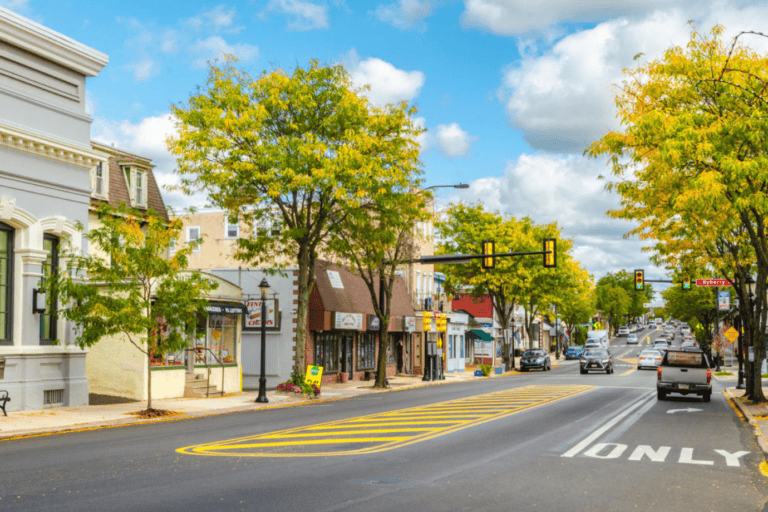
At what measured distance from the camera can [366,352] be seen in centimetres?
4475

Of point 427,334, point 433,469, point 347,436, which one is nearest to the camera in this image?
point 433,469

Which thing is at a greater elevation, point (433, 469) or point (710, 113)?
point (710, 113)

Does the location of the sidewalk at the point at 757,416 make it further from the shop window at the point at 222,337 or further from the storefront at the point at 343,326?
the shop window at the point at 222,337

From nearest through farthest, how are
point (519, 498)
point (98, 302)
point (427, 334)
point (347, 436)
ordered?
point (519, 498) → point (347, 436) → point (98, 302) → point (427, 334)

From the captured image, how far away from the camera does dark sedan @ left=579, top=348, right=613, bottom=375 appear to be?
50.5 m

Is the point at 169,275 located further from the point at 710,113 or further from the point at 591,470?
the point at 710,113

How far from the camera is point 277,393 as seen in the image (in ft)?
101

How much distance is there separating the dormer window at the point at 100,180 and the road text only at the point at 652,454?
71.7ft

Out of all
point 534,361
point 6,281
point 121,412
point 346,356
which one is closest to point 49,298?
point 6,281

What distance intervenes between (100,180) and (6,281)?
8.21 meters

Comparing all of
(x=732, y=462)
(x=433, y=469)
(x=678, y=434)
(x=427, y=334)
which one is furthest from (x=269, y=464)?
(x=427, y=334)

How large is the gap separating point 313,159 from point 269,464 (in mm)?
16834

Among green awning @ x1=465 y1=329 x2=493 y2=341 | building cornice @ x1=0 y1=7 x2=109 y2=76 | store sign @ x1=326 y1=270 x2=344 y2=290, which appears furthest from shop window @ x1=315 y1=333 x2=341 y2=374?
green awning @ x1=465 y1=329 x2=493 y2=341

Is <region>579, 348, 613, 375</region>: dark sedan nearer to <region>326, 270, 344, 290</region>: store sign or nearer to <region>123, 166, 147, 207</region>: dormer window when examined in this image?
<region>326, 270, 344, 290</region>: store sign
